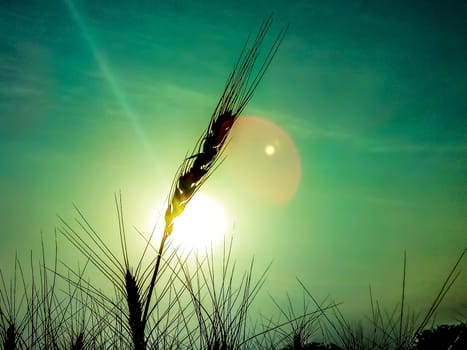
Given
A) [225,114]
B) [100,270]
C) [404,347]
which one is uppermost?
[225,114]

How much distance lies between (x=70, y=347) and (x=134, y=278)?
3.29ft

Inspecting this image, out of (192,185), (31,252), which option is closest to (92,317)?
(31,252)

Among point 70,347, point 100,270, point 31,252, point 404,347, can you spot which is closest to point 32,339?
point 70,347

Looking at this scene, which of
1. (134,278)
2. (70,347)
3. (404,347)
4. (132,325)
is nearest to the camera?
(132,325)

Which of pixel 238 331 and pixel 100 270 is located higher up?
pixel 100 270

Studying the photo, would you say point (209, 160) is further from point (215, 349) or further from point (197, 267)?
point (215, 349)

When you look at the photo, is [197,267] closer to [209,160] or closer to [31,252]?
[209,160]

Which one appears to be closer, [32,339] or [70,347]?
[32,339]

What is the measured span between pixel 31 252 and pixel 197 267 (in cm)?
103

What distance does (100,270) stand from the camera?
2.04 m

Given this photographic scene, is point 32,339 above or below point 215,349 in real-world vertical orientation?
above

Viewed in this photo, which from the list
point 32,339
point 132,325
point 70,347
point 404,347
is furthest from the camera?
point 70,347

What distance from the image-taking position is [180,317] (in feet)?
8.17

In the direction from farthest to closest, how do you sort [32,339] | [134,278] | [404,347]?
1. [32,339]
2. [404,347]
3. [134,278]
